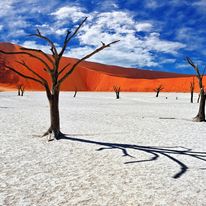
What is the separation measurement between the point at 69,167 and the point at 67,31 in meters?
6.18

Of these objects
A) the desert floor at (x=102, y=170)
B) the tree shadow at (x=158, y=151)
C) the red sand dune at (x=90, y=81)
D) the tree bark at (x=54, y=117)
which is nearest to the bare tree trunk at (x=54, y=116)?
the tree bark at (x=54, y=117)

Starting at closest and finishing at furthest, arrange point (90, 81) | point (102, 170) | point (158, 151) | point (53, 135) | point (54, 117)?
point (102, 170) < point (158, 151) < point (53, 135) < point (54, 117) < point (90, 81)

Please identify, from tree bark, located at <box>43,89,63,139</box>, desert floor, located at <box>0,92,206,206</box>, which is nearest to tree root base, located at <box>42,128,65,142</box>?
tree bark, located at <box>43,89,63,139</box>

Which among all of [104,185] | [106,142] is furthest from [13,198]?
[106,142]

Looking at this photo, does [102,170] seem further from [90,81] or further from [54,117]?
[90,81]

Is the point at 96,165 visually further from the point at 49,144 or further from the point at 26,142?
the point at 26,142

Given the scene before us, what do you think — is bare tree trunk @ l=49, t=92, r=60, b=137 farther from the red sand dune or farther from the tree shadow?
the red sand dune

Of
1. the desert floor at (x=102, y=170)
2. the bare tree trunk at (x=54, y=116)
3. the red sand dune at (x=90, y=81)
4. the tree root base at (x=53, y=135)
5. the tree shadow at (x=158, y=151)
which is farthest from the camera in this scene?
the red sand dune at (x=90, y=81)

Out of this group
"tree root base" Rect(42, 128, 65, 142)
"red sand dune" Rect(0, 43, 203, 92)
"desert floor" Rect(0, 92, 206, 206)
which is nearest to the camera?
"desert floor" Rect(0, 92, 206, 206)

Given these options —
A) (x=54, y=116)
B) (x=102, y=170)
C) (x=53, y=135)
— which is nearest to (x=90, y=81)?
(x=54, y=116)

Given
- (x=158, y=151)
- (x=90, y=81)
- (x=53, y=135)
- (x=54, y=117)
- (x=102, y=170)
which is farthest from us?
(x=90, y=81)

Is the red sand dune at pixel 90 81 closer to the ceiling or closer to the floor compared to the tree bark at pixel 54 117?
closer to the ceiling

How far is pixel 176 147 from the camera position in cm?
998

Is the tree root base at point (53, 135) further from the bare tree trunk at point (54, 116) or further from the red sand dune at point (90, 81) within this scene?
the red sand dune at point (90, 81)
